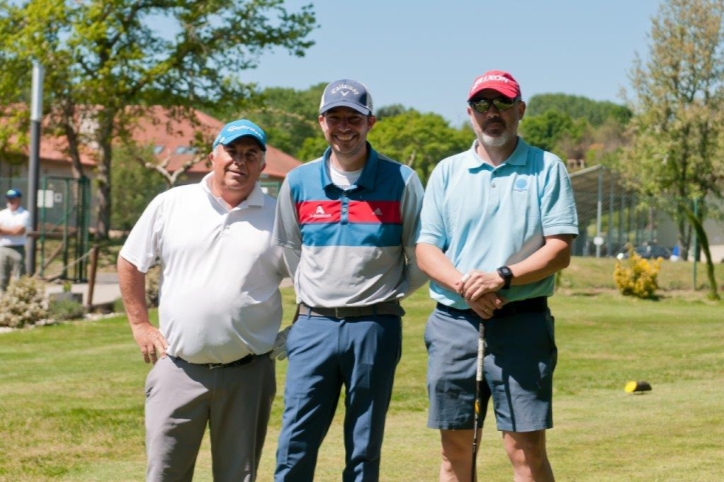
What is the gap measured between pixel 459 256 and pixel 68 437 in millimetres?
5017

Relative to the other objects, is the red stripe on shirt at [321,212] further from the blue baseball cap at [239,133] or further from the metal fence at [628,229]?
the metal fence at [628,229]

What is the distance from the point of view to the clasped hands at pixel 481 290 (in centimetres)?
504

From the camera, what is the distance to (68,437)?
934cm

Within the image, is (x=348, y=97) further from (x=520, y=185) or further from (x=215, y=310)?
(x=215, y=310)

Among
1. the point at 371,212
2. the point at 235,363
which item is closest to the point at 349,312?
the point at 371,212

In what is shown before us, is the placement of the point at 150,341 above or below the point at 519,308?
below

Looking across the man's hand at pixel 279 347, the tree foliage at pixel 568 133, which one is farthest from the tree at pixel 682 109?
the tree foliage at pixel 568 133

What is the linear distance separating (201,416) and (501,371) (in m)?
1.35

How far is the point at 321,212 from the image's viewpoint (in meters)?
5.40

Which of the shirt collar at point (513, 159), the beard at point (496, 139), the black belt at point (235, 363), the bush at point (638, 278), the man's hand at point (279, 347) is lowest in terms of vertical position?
the bush at point (638, 278)

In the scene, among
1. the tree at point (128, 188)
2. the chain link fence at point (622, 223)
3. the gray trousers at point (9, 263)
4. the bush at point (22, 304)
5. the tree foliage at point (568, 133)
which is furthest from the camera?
the tree foliage at point (568, 133)

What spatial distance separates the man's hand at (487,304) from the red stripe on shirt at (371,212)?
0.57 meters

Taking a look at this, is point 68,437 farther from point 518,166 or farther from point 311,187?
point 518,166

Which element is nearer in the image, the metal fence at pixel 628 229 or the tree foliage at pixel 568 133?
the metal fence at pixel 628 229
